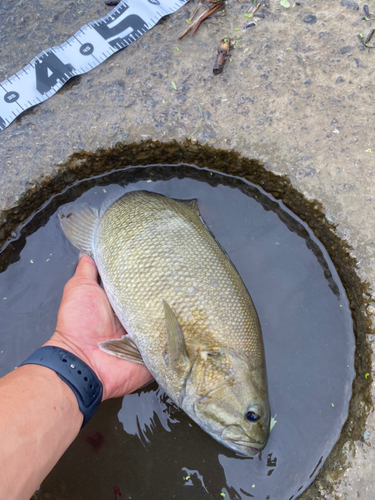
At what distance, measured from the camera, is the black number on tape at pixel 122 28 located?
340 centimetres

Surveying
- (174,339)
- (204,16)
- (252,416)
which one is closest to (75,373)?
(174,339)

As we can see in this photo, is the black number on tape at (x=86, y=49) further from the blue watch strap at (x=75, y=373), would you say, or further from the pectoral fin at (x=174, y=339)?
the blue watch strap at (x=75, y=373)

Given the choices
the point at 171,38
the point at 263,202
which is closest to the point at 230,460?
the point at 263,202

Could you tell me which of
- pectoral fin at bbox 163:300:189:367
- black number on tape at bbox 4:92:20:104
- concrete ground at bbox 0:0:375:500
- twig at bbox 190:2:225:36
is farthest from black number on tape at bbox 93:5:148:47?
pectoral fin at bbox 163:300:189:367

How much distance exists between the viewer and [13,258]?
3.14 meters

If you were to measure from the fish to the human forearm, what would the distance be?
529mm

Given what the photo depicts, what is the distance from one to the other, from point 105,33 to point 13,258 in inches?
88.4

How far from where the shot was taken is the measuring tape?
10.7 ft

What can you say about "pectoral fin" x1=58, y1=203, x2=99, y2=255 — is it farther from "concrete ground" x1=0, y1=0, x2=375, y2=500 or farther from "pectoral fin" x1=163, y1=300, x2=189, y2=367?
"pectoral fin" x1=163, y1=300, x2=189, y2=367

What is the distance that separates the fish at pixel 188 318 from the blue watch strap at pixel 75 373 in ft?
0.90

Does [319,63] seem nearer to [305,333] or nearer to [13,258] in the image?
[305,333]

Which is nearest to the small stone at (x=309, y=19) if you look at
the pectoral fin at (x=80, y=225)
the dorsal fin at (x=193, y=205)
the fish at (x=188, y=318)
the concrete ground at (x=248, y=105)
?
the concrete ground at (x=248, y=105)

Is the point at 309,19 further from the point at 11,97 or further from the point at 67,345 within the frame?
the point at 67,345

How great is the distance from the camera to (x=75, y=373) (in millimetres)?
2465
